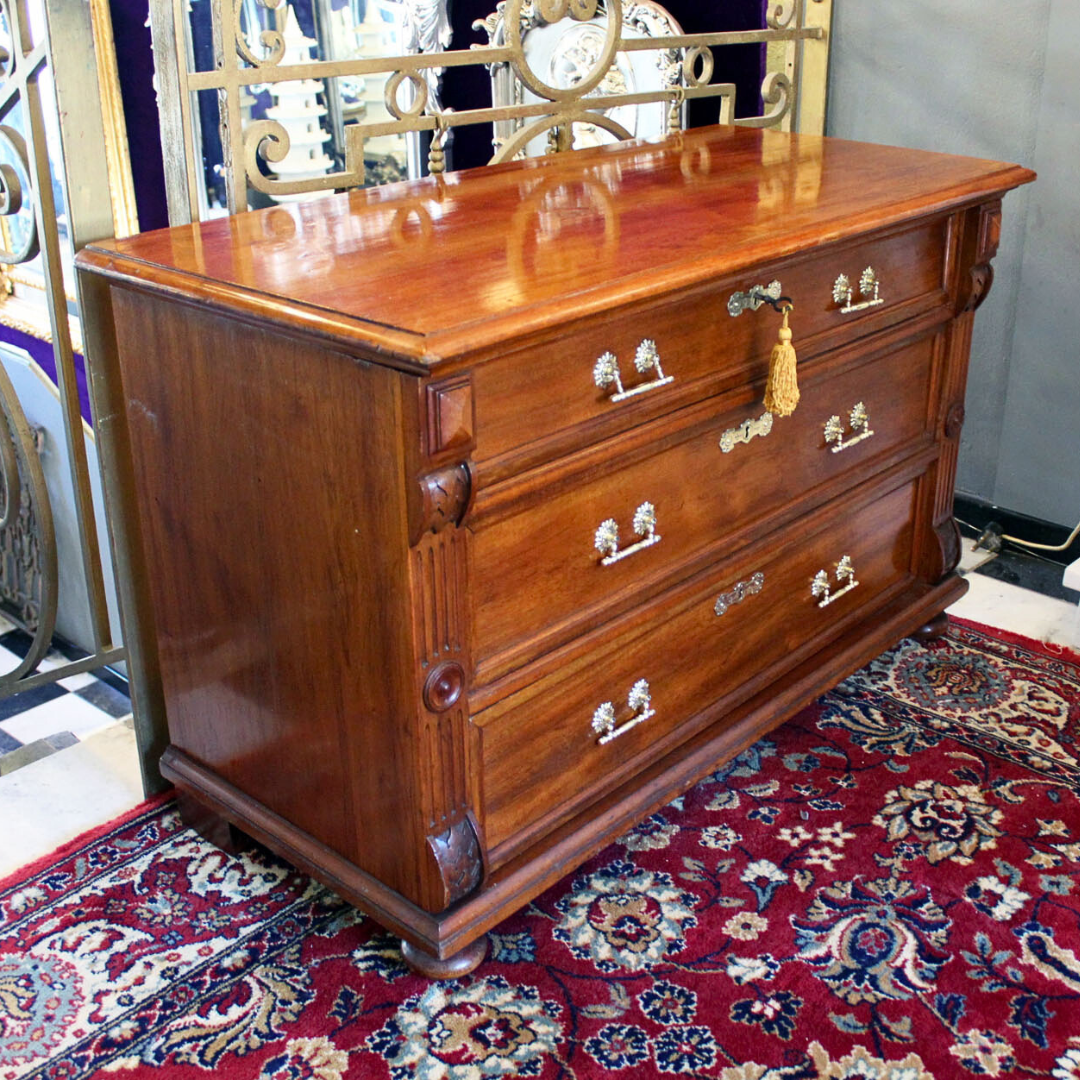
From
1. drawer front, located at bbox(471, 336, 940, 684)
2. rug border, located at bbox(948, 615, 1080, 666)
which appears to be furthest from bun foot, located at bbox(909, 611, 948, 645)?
drawer front, located at bbox(471, 336, 940, 684)

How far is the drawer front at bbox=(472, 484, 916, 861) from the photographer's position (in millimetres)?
1860

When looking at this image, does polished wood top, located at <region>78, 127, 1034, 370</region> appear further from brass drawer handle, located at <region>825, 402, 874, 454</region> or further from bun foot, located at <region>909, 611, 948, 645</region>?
bun foot, located at <region>909, 611, 948, 645</region>

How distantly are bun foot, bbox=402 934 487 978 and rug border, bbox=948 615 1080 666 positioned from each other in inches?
61.0

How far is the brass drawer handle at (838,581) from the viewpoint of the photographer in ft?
7.88

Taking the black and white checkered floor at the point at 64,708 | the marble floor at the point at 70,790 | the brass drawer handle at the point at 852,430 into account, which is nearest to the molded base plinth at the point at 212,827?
the marble floor at the point at 70,790

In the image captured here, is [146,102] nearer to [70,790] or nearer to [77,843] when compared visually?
[70,790]

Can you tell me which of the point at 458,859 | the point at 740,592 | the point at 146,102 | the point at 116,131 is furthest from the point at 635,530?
the point at 146,102

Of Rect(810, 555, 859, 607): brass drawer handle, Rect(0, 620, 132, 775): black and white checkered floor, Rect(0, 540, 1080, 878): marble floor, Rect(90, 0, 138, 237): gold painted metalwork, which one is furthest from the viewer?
Rect(90, 0, 138, 237): gold painted metalwork

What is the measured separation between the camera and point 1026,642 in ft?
9.34

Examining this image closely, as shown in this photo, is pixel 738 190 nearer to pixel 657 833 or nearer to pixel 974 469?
pixel 657 833

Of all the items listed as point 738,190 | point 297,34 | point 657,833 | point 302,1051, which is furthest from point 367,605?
point 297,34

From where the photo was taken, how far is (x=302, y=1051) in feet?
5.74

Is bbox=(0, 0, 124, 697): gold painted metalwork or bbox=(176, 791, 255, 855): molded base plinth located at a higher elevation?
bbox=(0, 0, 124, 697): gold painted metalwork

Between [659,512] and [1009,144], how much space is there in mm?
1764
